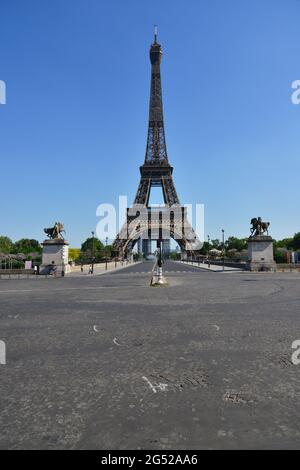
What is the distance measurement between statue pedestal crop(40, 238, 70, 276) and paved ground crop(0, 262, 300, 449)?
24.9m

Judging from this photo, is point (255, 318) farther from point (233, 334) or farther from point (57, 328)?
point (57, 328)

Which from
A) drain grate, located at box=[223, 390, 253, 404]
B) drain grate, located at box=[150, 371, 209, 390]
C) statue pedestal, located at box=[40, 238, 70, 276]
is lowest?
drain grate, located at box=[150, 371, 209, 390]

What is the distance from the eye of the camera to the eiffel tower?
82.6 m

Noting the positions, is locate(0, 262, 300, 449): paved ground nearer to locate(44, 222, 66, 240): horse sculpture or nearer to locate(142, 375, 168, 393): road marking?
locate(142, 375, 168, 393): road marking

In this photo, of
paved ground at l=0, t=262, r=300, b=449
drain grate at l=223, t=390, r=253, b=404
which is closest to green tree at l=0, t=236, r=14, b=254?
paved ground at l=0, t=262, r=300, b=449

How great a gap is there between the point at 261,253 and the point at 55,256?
2209cm

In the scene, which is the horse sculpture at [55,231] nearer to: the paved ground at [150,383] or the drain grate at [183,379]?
the paved ground at [150,383]

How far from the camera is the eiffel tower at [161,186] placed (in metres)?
82.6

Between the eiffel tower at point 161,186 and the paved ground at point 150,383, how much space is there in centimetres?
7313

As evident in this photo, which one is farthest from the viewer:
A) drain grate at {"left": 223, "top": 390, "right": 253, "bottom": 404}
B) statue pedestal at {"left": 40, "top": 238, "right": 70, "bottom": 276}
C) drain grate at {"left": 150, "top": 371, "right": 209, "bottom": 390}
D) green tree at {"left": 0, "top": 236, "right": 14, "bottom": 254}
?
green tree at {"left": 0, "top": 236, "right": 14, "bottom": 254}

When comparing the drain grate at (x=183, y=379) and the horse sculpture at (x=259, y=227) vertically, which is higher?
the horse sculpture at (x=259, y=227)

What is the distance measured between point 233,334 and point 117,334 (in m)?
2.68

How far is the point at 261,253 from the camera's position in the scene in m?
37.9

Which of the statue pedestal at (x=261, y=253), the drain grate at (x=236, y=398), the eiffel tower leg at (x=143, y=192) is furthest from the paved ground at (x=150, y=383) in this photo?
the eiffel tower leg at (x=143, y=192)
